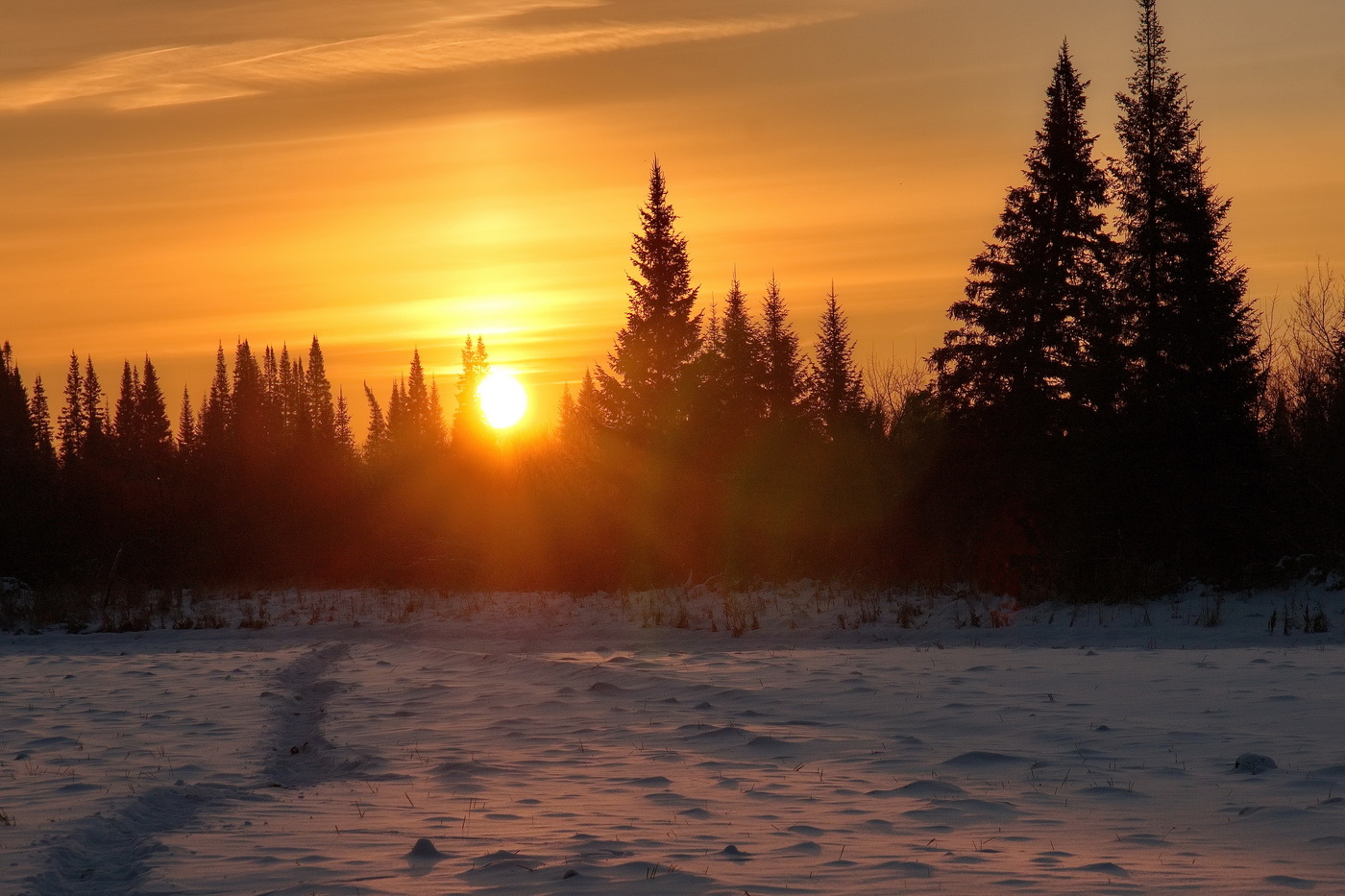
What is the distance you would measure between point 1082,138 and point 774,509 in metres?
12.3

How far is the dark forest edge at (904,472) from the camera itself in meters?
23.1

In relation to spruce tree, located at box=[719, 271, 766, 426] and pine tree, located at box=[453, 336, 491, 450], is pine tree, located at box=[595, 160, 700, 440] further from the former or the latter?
pine tree, located at box=[453, 336, 491, 450]

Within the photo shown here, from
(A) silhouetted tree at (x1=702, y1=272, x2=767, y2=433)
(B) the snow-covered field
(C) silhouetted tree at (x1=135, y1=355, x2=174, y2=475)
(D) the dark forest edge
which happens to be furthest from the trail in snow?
(C) silhouetted tree at (x1=135, y1=355, x2=174, y2=475)

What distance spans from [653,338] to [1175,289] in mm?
21163

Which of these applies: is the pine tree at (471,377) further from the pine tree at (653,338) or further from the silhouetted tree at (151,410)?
the pine tree at (653,338)

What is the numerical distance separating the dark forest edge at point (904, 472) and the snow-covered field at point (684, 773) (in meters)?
7.37

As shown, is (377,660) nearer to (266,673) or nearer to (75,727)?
(266,673)

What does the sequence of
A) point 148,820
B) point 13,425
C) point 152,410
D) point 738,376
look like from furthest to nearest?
point 152,410, point 13,425, point 738,376, point 148,820

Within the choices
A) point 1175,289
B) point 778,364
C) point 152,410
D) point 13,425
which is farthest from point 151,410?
point 1175,289

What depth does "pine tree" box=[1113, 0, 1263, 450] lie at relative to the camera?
23.2 meters

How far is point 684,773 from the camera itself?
26.2 ft

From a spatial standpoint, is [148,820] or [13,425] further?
[13,425]

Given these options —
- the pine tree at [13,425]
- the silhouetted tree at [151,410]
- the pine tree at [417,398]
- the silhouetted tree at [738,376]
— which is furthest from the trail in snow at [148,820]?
the pine tree at [417,398]

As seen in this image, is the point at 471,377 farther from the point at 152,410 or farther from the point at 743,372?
the point at 743,372
